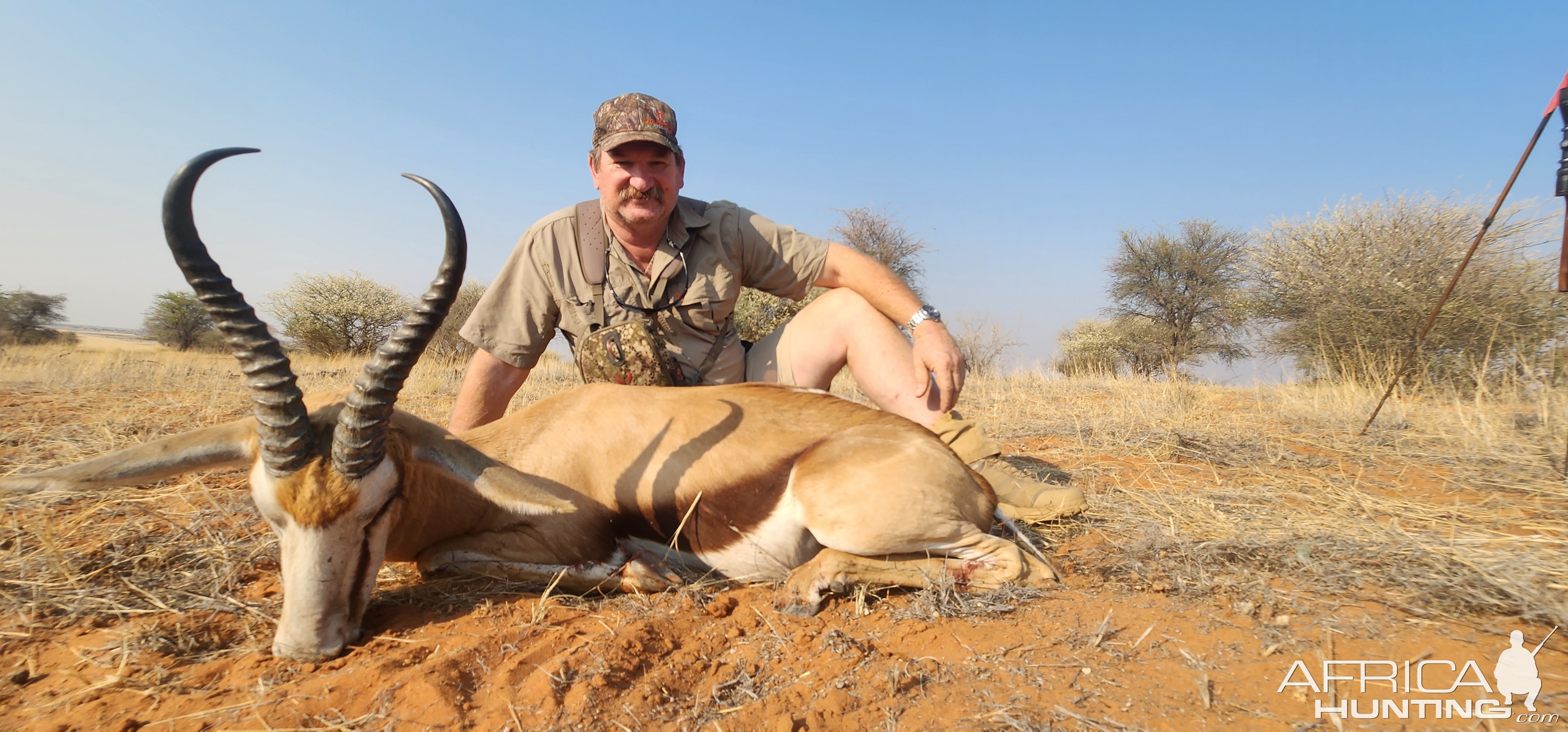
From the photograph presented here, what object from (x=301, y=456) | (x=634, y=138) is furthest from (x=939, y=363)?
(x=301, y=456)

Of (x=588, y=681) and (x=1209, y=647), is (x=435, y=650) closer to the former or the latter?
(x=588, y=681)

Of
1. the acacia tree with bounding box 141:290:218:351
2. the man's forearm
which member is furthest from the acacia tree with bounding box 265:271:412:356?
the man's forearm

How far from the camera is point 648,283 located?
4.26m

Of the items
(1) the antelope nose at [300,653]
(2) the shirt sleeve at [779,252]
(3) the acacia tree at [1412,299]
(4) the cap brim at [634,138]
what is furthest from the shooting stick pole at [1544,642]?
(3) the acacia tree at [1412,299]

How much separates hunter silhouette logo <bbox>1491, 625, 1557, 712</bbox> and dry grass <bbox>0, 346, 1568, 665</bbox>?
0.22 m

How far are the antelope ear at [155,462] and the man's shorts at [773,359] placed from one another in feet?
8.57

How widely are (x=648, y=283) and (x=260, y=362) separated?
2245mm

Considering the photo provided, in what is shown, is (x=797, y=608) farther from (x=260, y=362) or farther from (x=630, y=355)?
(x=260, y=362)

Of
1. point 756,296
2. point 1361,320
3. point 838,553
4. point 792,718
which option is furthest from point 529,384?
point 1361,320

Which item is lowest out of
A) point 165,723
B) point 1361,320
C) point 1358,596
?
point 165,723

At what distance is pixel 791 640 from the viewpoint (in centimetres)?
238

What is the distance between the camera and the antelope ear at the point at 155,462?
213cm

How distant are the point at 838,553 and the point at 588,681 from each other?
1173mm

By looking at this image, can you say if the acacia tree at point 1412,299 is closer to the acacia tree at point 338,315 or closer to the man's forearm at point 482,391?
the man's forearm at point 482,391
